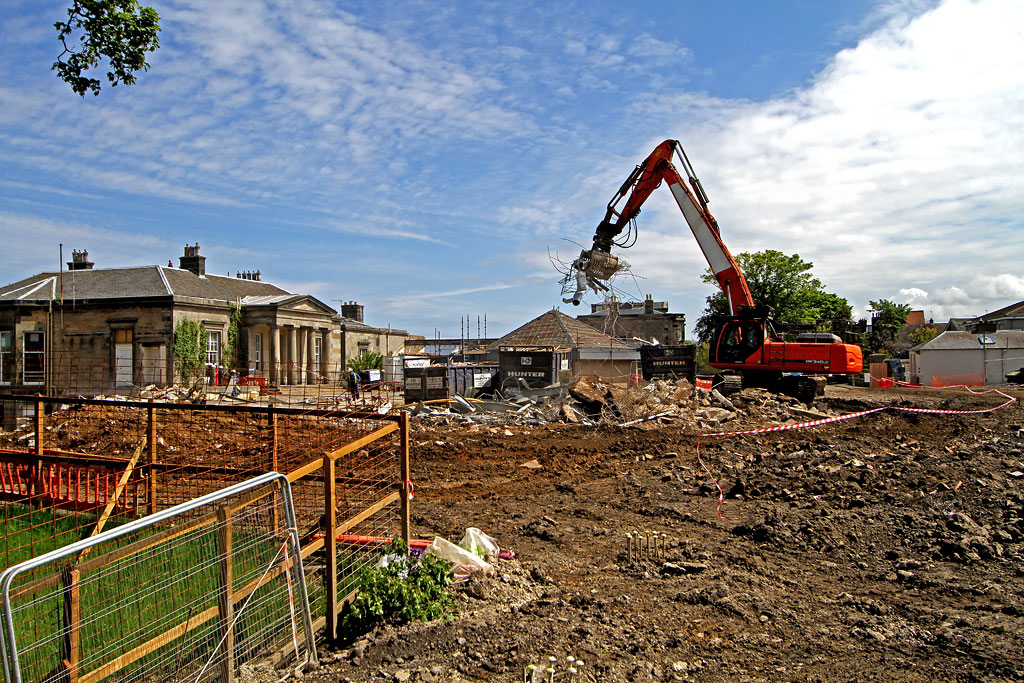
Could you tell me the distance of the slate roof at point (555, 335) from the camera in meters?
36.8

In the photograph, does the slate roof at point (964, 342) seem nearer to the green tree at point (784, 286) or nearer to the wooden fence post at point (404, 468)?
the green tree at point (784, 286)

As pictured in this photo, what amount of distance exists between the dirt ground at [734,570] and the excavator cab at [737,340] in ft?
31.0

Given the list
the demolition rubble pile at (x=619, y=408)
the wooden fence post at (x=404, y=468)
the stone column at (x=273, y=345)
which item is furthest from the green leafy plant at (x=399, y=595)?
the stone column at (x=273, y=345)

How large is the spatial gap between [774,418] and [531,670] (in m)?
16.8

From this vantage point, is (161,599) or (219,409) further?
(219,409)

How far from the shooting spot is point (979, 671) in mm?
4680

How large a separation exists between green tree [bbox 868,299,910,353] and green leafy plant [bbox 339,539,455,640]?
73.6 m

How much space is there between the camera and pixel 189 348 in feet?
110

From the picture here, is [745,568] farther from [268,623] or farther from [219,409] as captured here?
[219,409]

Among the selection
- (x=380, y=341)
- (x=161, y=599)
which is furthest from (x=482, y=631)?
(x=380, y=341)

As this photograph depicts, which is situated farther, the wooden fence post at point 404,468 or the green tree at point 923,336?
the green tree at point 923,336

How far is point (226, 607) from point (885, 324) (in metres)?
82.1

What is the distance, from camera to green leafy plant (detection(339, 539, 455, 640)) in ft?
16.6

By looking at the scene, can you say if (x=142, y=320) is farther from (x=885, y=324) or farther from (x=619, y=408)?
(x=885, y=324)
